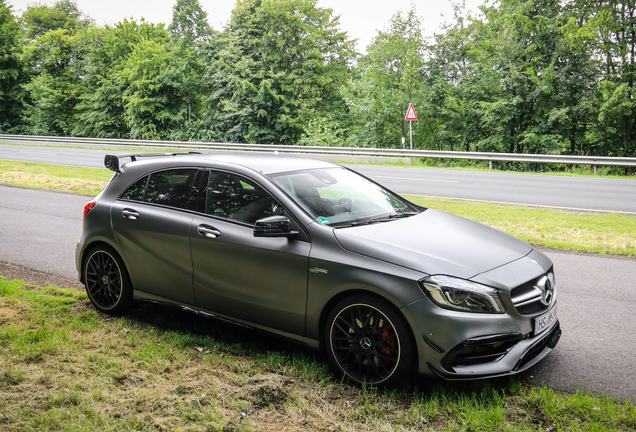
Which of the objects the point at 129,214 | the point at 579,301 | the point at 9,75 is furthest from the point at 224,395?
the point at 9,75

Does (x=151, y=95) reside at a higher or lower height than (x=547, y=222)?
higher

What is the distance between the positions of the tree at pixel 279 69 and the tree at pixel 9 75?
27197 mm

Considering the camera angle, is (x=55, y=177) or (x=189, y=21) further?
(x=189, y=21)

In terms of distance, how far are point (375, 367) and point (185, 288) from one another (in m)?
1.92

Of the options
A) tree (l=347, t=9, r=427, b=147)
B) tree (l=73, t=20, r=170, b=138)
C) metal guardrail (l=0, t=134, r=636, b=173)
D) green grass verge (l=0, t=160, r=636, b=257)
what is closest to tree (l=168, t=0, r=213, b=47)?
tree (l=73, t=20, r=170, b=138)

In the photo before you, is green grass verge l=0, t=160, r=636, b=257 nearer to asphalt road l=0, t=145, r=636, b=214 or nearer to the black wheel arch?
asphalt road l=0, t=145, r=636, b=214

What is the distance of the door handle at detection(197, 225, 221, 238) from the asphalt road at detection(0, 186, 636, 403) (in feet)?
8.94

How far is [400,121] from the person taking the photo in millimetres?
31719

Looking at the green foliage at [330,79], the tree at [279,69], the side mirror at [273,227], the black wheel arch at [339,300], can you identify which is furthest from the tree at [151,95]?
the black wheel arch at [339,300]

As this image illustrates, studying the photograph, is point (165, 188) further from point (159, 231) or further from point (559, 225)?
point (559, 225)

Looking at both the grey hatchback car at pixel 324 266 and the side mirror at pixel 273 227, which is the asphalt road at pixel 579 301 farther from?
the side mirror at pixel 273 227

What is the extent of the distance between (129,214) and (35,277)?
2.55m

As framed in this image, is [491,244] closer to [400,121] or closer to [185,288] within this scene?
[185,288]

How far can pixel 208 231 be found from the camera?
423 cm
